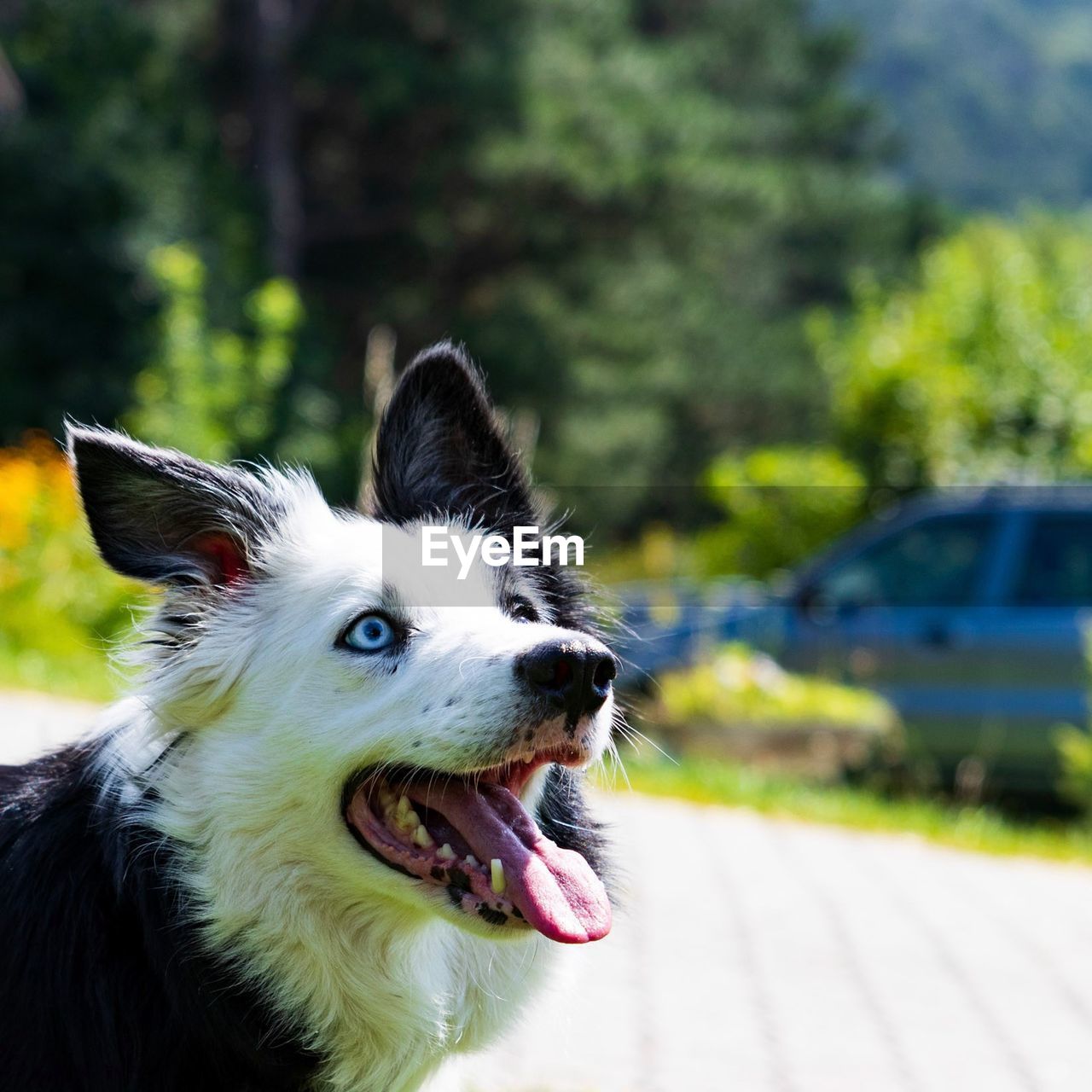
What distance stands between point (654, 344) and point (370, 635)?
2398cm

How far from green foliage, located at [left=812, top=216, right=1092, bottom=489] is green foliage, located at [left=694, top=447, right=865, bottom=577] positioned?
34 centimetres

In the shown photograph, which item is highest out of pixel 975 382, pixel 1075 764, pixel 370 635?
pixel 975 382

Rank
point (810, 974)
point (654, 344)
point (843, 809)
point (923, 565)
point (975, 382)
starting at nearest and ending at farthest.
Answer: point (810, 974)
point (843, 809)
point (923, 565)
point (975, 382)
point (654, 344)

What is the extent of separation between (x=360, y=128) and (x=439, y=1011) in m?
21.7

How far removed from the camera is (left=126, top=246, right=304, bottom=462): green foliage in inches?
468

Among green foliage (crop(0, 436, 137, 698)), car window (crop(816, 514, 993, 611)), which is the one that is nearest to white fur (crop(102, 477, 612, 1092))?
car window (crop(816, 514, 993, 611))

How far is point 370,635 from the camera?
2701 millimetres

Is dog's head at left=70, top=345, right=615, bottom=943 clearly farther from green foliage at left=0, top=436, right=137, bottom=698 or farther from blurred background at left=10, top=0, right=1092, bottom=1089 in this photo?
green foliage at left=0, top=436, right=137, bottom=698

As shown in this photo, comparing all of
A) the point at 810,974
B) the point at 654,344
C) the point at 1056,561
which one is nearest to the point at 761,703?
the point at 1056,561

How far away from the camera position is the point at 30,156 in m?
16.9

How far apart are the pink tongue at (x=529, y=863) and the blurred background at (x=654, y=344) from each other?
29.8 inches

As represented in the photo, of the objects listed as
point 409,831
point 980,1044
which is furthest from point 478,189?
point 409,831

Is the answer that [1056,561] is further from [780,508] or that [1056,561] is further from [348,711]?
[348,711]

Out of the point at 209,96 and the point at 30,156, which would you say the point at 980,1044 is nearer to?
the point at 30,156
